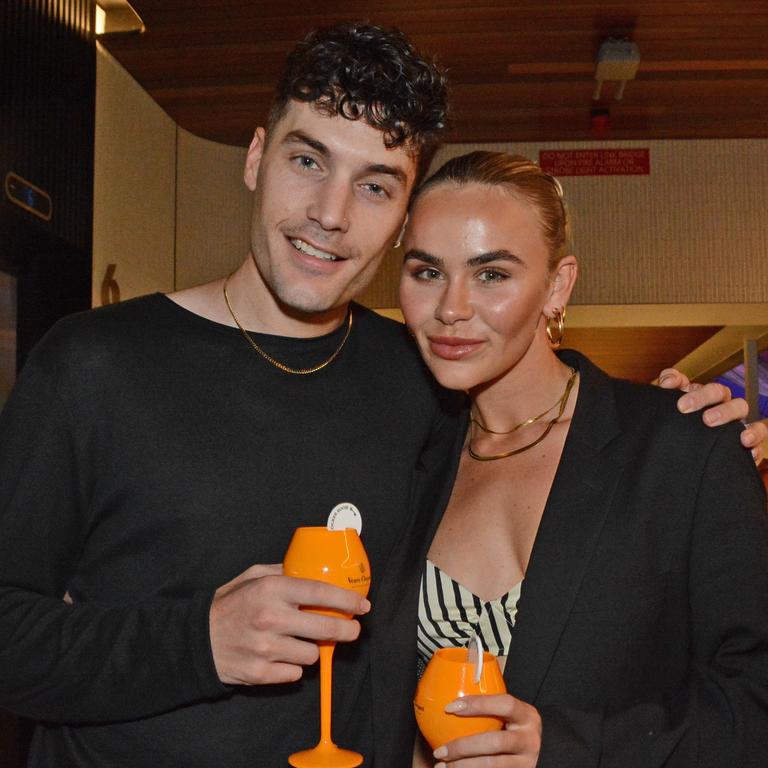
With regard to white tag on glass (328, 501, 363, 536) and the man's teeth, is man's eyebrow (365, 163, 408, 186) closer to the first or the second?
the man's teeth

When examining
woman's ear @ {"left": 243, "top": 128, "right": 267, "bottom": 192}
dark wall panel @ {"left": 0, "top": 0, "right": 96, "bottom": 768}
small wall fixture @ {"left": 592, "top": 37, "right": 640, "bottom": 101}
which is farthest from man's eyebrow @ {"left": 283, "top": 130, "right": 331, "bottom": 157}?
small wall fixture @ {"left": 592, "top": 37, "right": 640, "bottom": 101}

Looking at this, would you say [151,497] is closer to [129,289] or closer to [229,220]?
[129,289]

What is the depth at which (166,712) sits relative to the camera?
1.42 meters

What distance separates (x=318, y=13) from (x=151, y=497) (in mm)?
2734

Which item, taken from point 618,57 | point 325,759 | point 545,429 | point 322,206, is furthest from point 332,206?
point 618,57

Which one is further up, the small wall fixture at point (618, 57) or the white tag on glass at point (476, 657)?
the small wall fixture at point (618, 57)

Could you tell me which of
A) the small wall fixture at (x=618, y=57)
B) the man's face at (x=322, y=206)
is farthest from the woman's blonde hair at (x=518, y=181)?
the small wall fixture at (x=618, y=57)

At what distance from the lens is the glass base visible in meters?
1.22

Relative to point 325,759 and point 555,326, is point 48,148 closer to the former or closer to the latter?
point 555,326

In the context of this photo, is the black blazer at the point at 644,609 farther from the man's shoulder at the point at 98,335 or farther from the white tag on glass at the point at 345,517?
the man's shoulder at the point at 98,335

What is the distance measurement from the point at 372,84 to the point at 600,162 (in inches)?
145

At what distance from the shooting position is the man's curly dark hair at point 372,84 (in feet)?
5.19

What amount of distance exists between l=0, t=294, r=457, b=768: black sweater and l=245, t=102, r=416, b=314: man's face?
0.13 meters

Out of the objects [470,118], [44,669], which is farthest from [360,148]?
[470,118]
